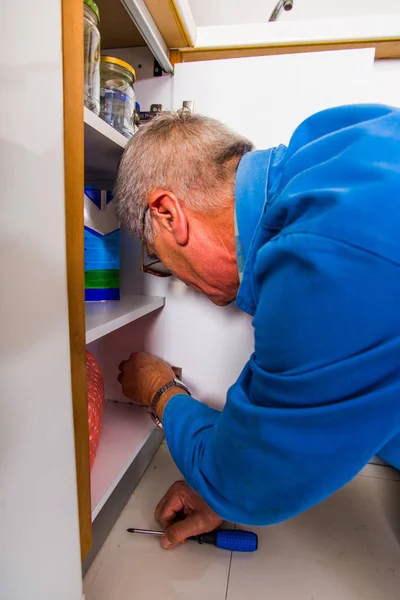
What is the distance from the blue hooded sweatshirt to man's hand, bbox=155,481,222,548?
0.71ft

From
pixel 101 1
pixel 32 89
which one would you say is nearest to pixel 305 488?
pixel 32 89

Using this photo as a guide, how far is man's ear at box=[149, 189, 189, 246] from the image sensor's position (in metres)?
0.55

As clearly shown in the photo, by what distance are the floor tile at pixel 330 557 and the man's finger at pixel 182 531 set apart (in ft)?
0.27

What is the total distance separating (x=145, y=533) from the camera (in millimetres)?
669

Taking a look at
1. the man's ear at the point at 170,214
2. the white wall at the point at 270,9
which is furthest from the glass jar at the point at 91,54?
the white wall at the point at 270,9

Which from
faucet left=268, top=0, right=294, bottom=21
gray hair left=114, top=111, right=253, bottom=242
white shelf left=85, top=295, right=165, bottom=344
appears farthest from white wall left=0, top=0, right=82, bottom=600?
faucet left=268, top=0, right=294, bottom=21

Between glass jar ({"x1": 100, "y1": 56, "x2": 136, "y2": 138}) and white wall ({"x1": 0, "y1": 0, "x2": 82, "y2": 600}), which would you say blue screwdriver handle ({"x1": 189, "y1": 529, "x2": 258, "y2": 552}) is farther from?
glass jar ({"x1": 100, "y1": 56, "x2": 136, "y2": 138})


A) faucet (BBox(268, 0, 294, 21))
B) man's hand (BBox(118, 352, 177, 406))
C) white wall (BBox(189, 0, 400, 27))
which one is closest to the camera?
man's hand (BBox(118, 352, 177, 406))

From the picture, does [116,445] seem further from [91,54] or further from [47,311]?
[91,54]

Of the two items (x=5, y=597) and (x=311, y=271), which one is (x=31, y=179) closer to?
(x=311, y=271)

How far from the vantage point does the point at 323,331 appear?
0.37 metres

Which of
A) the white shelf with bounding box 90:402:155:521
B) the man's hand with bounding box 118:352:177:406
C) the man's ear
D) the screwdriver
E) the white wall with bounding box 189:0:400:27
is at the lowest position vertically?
the screwdriver

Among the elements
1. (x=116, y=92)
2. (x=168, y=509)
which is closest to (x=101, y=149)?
(x=116, y=92)

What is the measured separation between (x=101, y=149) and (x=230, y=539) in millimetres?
760
